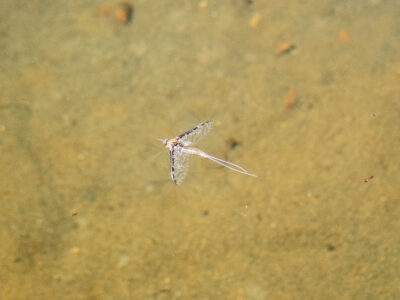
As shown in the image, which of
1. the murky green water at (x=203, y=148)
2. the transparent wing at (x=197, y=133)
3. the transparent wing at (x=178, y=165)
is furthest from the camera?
the transparent wing at (x=197, y=133)

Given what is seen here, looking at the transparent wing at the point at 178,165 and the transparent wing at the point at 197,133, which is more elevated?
the transparent wing at the point at 197,133

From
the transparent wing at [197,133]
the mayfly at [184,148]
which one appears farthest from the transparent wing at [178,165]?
the transparent wing at [197,133]

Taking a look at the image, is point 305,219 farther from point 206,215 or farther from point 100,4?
point 100,4

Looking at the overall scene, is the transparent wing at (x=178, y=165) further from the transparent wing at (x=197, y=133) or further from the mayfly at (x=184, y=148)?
the transparent wing at (x=197, y=133)

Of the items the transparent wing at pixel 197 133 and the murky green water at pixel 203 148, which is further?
the transparent wing at pixel 197 133

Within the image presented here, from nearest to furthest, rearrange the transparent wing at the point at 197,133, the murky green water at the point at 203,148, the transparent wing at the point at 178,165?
the murky green water at the point at 203,148, the transparent wing at the point at 178,165, the transparent wing at the point at 197,133

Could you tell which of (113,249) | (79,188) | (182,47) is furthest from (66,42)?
(113,249)

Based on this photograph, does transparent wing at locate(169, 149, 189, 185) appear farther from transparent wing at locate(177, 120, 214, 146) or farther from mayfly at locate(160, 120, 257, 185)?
transparent wing at locate(177, 120, 214, 146)

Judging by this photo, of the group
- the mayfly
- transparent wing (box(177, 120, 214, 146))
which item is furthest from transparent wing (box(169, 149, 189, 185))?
transparent wing (box(177, 120, 214, 146))
